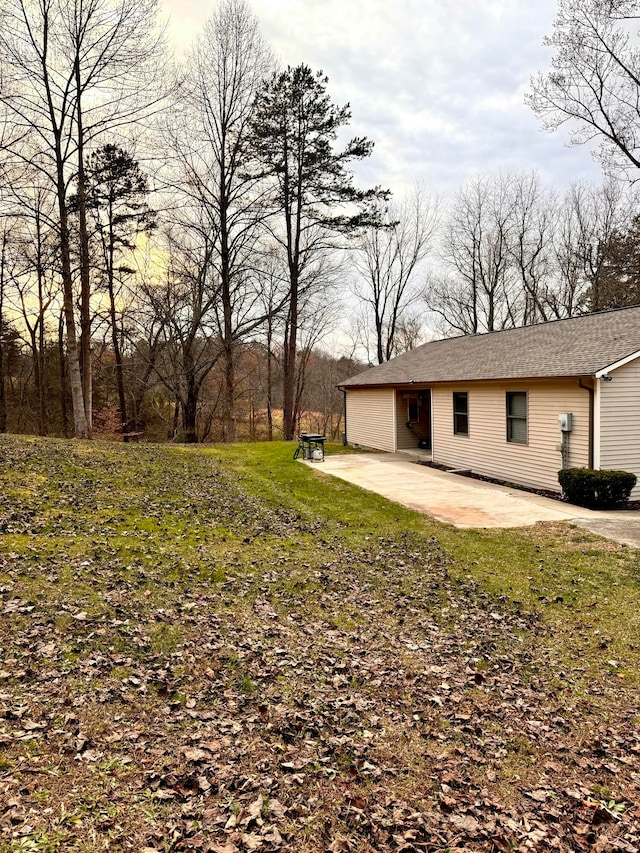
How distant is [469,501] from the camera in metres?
9.66

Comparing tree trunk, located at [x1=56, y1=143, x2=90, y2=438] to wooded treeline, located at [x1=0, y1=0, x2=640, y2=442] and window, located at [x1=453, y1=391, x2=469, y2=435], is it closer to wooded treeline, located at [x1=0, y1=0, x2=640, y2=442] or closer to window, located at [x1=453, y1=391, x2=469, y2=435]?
wooded treeline, located at [x1=0, y1=0, x2=640, y2=442]

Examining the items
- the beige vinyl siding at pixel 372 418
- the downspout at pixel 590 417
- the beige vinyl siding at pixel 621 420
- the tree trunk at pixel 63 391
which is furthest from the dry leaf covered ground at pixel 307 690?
the tree trunk at pixel 63 391

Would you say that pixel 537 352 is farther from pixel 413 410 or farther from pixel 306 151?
pixel 306 151

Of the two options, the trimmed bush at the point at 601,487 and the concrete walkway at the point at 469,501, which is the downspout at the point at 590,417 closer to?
the trimmed bush at the point at 601,487

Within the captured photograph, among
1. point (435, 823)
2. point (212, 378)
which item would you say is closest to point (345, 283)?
point (212, 378)

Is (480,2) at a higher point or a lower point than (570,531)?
higher

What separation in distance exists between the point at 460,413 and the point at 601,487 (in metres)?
5.30

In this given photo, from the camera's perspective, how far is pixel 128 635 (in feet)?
13.1

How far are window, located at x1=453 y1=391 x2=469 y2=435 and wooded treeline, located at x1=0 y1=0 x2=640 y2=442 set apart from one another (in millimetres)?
8881

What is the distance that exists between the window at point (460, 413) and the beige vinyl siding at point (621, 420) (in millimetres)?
4383

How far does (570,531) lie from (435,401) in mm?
8123

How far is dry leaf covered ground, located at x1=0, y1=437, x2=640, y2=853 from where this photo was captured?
2412 mm

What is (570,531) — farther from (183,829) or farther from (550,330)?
(550,330)

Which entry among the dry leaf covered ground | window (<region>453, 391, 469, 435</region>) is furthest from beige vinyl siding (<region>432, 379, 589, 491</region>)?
the dry leaf covered ground
